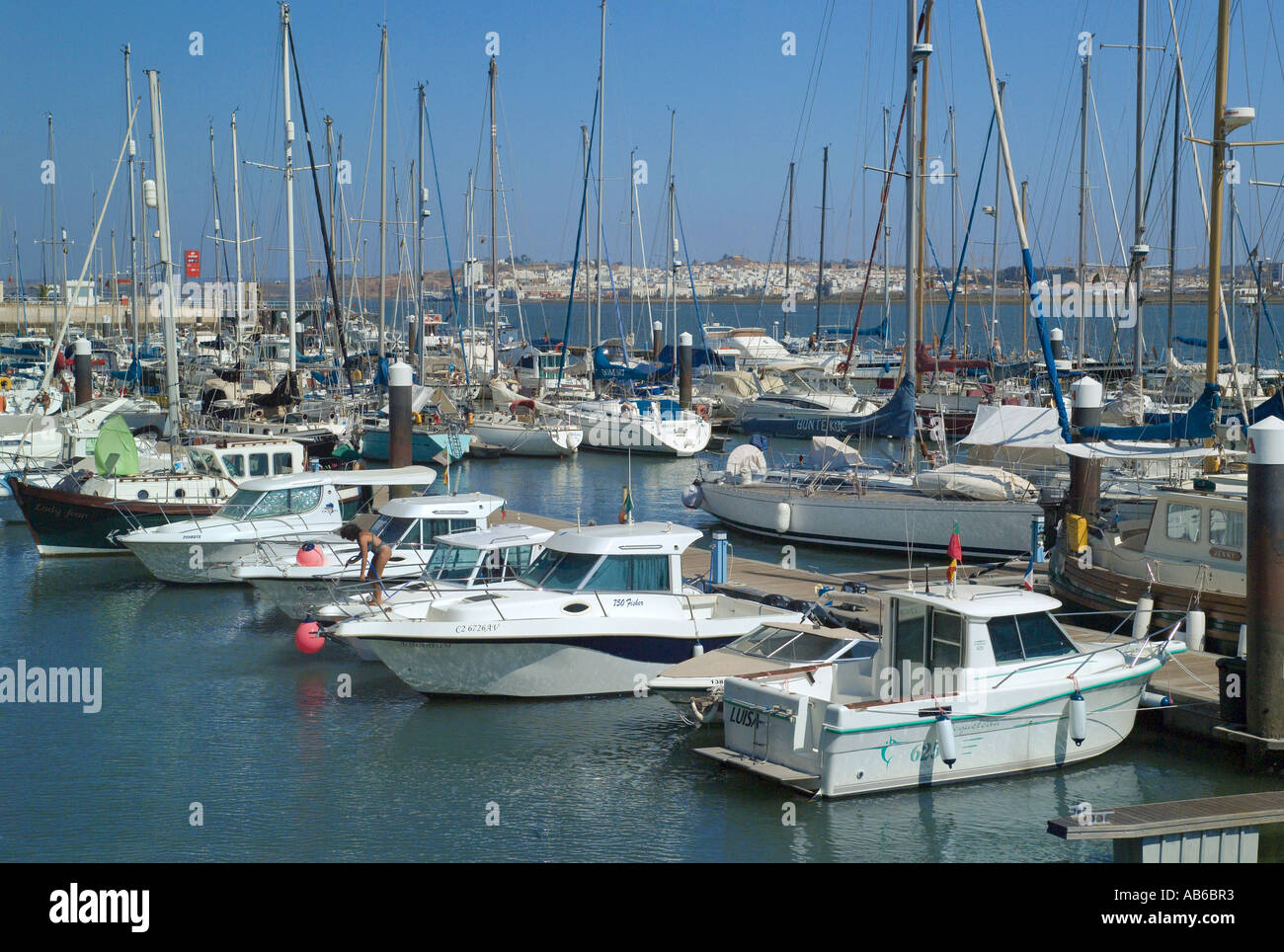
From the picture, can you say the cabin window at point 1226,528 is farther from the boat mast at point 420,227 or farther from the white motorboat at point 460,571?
the boat mast at point 420,227

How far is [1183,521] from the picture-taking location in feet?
58.5

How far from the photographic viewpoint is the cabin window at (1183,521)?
58.1 feet

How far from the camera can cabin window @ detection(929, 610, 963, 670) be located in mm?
14430

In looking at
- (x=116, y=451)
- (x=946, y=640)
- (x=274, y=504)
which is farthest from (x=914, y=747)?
(x=116, y=451)

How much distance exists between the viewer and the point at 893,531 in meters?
27.7

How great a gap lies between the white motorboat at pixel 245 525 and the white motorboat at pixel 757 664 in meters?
10.6

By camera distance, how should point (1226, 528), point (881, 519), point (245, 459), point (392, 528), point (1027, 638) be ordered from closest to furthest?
point (1027, 638), point (1226, 528), point (392, 528), point (881, 519), point (245, 459)

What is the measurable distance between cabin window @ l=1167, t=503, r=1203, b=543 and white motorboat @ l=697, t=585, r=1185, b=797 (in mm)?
3026

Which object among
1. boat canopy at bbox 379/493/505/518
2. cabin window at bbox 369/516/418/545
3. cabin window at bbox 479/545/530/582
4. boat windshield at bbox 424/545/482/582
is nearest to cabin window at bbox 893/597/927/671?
cabin window at bbox 479/545/530/582

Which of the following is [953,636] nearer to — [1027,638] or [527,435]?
[1027,638]

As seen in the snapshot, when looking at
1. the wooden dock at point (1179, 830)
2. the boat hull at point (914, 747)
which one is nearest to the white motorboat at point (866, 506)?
the boat hull at point (914, 747)

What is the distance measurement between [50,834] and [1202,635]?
13.3 m

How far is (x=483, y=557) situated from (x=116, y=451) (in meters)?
12.3
